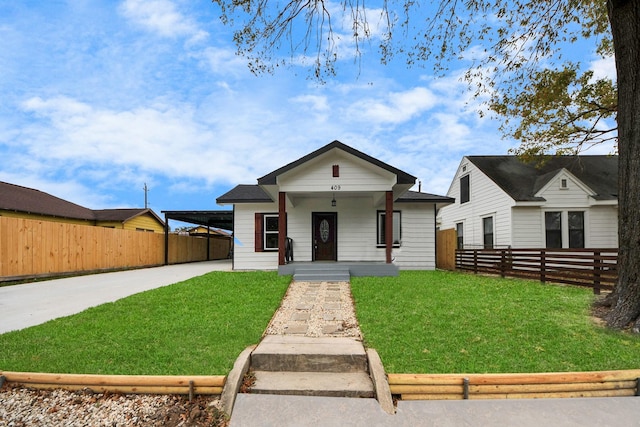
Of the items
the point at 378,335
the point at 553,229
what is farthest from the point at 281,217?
the point at 553,229

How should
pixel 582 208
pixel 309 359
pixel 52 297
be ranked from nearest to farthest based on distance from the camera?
pixel 309 359, pixel 52 297, pixel 582 208

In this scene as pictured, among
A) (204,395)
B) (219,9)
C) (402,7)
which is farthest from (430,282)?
(219,9)

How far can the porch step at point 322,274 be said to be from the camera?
9719 mm

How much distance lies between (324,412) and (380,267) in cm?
782

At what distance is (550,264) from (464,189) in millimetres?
7006

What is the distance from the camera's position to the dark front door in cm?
1288

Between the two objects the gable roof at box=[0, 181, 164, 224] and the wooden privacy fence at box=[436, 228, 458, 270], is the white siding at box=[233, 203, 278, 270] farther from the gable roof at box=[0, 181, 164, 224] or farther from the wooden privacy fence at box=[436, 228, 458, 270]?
the gable roof at box=[0, 181, 164, 224]

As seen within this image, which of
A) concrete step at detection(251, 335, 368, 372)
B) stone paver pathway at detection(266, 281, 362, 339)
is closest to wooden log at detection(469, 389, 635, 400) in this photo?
concrete step at detection(251, 335, 368, 372)

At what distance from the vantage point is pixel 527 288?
8141 mm

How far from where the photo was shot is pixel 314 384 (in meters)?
3.26

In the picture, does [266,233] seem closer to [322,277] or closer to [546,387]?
[322,277]

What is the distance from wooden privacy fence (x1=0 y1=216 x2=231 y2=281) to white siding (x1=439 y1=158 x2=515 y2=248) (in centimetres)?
1553

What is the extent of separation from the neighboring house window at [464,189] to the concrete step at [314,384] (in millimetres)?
15731

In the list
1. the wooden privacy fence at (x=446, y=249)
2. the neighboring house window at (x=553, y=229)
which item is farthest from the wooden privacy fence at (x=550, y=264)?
the neighboring house window at (x=553, y=229)
